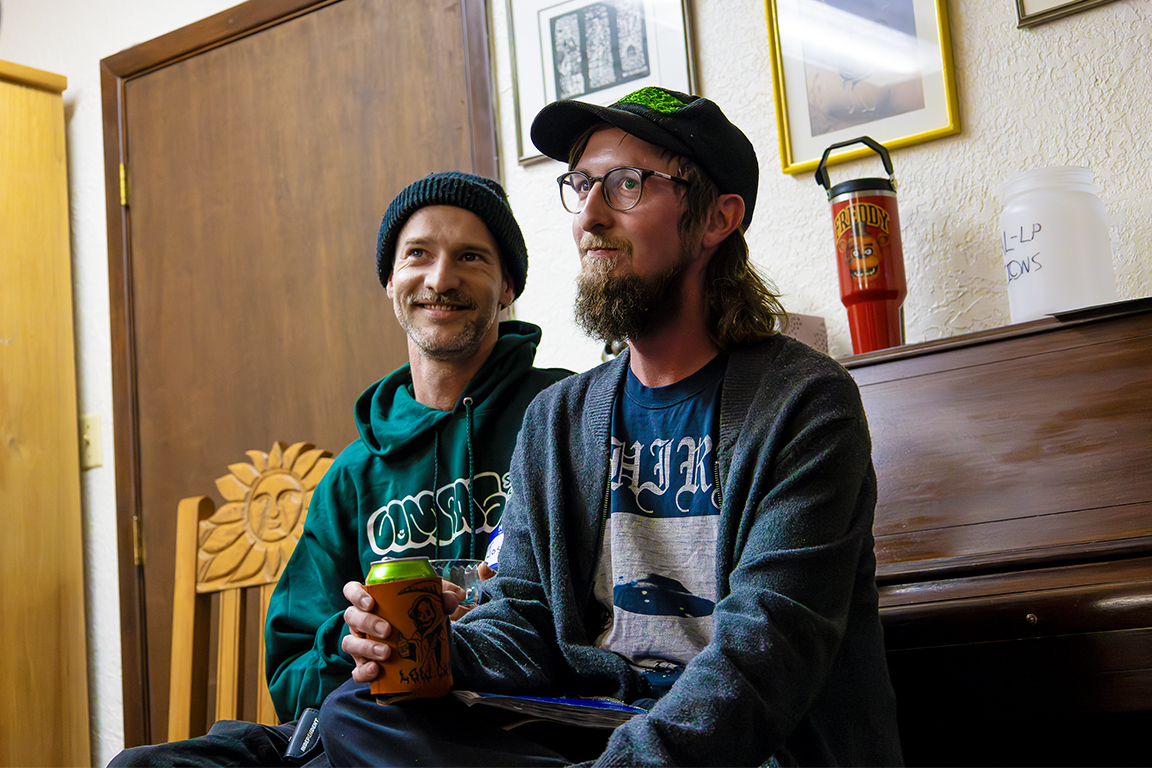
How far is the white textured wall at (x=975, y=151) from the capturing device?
1.57 meters

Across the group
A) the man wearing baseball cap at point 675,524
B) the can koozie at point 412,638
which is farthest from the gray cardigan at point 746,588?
the can koozie at point 412,638

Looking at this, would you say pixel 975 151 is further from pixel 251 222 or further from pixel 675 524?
pixel 251 222

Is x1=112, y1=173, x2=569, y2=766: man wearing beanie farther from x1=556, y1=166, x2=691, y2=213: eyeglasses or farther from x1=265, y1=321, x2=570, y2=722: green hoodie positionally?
x1=556, y1=166, x2=691, y2=213: eyeglasses

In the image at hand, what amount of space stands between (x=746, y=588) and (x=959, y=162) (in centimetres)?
108

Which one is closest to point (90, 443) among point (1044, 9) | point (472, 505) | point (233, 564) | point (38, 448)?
point (38, 448)

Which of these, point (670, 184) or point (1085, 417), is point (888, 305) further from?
point (670, 184)

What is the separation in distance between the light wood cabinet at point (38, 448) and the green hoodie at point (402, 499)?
1344 millimetres

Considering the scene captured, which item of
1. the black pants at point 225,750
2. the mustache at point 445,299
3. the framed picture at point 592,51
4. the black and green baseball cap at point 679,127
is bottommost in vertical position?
the black pants at point 225,750

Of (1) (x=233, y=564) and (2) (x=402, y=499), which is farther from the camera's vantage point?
(1) (x=233, y=564)

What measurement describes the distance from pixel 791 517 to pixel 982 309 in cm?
86

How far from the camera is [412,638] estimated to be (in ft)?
3.03

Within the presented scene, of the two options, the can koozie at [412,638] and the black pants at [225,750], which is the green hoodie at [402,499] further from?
the can koozie at [412,638]

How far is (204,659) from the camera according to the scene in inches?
75.9

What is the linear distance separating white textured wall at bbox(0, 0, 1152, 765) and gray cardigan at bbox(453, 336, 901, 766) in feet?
2.13
